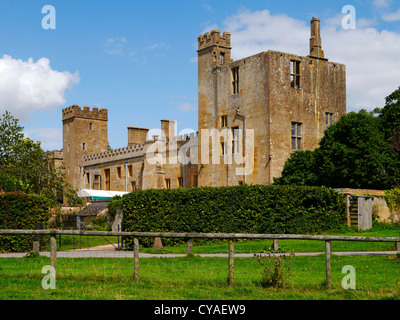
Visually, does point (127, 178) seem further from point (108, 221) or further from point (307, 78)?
point (307, 78)

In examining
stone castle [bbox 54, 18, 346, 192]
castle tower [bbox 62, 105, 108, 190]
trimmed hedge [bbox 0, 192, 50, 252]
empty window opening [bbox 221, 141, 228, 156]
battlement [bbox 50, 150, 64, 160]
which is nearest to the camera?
trimmed hedge [bbox 0, 192, 50, 252]

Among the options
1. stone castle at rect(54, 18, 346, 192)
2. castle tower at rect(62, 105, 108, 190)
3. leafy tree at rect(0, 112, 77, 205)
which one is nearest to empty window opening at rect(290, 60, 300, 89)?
stone castle at rect(54, 18, 346, 192)

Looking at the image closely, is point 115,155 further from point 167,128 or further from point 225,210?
point 225,210

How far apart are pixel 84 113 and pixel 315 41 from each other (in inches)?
1389

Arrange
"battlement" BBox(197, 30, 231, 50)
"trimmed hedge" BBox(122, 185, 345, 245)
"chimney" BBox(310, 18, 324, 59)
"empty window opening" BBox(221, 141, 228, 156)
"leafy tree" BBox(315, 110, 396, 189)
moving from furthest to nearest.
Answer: "battlement" BBox(197, 30, 231, 50), "chimney" BBox(310, 18, 324, 59), "empty window opening" BBox(221, 141, 228, 156), "leafy tree" BBox(315, 110, 396, 189), "trimmed hedge" BBox(122, 185, 345, 245)

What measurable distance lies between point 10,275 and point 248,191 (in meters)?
16.2

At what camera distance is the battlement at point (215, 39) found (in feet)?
138

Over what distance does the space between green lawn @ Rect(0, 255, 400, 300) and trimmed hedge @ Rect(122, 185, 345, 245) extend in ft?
32.1

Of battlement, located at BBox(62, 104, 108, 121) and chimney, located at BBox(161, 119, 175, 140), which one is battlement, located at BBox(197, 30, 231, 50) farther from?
battlement, located at BBox(62, 104, 108, 121)

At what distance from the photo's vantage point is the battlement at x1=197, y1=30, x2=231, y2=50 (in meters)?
42.1

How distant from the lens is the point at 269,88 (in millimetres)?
38406

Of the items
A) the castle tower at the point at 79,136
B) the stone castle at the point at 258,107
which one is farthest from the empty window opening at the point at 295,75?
the castle tower at the point at 79,136

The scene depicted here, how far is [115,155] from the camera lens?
61.0 m
